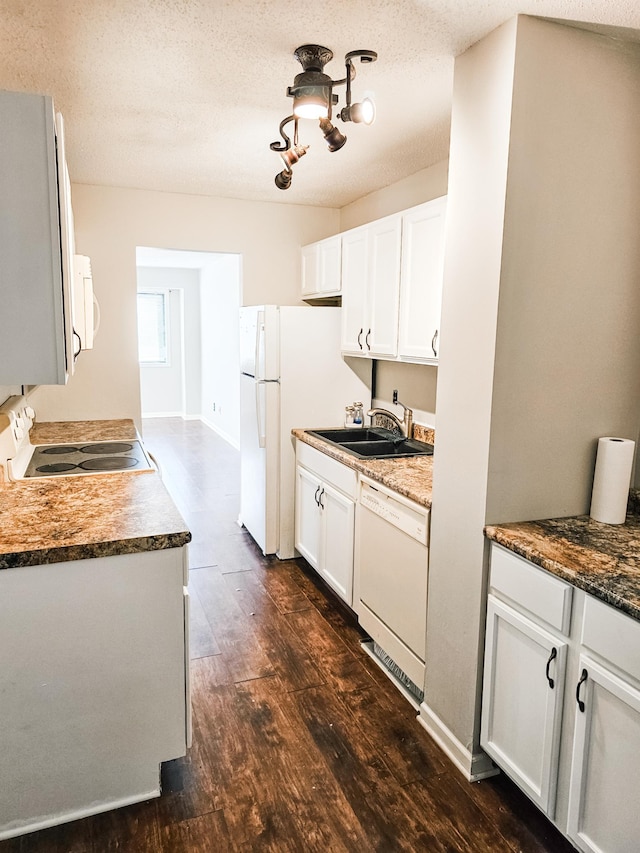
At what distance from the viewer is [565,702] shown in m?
1.64

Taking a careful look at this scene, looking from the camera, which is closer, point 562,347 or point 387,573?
point 562,347

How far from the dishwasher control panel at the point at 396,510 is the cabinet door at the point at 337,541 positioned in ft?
0.72

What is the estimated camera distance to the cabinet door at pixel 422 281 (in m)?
2.66

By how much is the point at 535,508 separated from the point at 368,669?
3.98ft

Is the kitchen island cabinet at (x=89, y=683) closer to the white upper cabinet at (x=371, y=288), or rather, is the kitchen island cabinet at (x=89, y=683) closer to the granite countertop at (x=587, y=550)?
the granite countertop at (x=587, y=550)

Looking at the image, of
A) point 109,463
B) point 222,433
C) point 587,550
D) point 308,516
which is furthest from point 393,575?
point 222,433

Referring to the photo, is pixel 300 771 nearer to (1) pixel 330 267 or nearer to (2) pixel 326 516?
(2) pixel 326 516

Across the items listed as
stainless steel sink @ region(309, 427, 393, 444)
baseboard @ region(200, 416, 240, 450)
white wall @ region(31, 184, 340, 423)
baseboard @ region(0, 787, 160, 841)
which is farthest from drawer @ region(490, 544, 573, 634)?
baseboard @ region(200, 416, 240, 450)

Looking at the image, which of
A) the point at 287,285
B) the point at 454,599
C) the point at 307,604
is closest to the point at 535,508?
the point at 454,599

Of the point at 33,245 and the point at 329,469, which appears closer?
the point at 33,245

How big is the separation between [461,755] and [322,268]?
2.97 m

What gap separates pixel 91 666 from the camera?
176cm

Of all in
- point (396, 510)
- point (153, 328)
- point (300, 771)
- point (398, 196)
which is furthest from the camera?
point (153, 328)

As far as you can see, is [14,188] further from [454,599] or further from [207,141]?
[454,599]
